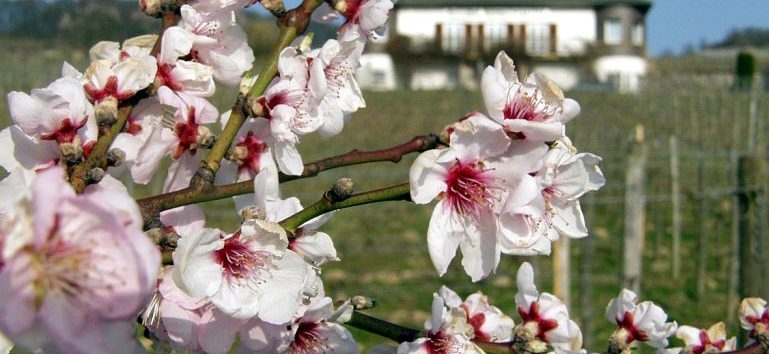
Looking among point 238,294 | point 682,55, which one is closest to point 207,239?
point 238,294

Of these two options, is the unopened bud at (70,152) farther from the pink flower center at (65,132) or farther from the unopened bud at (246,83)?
the unopened bud at (246,83)

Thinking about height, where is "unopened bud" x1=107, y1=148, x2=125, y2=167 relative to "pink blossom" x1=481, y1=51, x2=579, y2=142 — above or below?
below

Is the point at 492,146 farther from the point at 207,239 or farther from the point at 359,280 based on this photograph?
the point at 359,280

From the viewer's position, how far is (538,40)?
35.5m

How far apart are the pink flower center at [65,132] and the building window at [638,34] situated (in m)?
38.8

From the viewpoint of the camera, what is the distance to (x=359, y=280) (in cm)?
676

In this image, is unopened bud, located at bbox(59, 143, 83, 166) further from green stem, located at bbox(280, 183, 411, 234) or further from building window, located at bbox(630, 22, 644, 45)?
building window, located at bbox(630, 22, 644, 45)

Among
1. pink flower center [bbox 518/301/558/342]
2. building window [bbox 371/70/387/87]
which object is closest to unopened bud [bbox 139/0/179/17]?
pink flower center [bbox 518/301/558/342]

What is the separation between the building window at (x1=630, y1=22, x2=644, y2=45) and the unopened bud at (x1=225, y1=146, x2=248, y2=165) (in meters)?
38.6

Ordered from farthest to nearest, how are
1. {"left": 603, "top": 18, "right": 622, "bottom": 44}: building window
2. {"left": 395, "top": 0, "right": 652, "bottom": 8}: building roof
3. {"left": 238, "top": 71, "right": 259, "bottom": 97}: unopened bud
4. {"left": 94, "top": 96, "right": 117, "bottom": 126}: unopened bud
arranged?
{"left": 603, "top": 18, "right": 622, "bottom": 44}: building window → {"left": 395, "top": 0, "right": 652, "bottom": 8}: building roof → {"left": 238, "top": 71, "right": 259, "bottom": 97}: unopened bud → {"left": 94, "top": 96, "right": 117, "bottom": 126}: unopened bud

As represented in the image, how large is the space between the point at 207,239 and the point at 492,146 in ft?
0.89

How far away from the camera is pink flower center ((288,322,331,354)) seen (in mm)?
918

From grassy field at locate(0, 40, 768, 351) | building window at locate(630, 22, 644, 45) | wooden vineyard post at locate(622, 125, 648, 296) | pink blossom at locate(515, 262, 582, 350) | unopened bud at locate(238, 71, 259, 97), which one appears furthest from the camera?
building window at locate(630, 22, 644, 45)

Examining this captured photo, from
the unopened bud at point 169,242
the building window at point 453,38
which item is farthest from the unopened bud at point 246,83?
the building window at point 453,38
